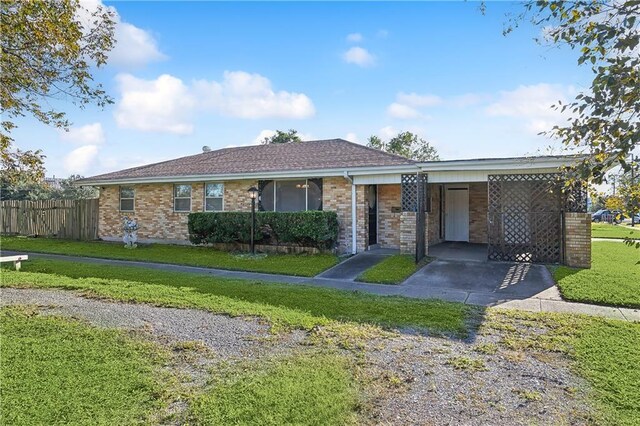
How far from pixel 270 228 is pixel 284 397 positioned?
10.2 metres

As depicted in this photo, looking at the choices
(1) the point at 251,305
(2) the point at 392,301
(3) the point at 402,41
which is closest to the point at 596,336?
(2) the point at 392,301

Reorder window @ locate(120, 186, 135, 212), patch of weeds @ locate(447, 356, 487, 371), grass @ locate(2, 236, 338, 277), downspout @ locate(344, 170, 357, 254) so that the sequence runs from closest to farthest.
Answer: patch of weeds @ locate(447, 356, 487, 371), grass @ locate(2, 236, 338, 277), downspout @ locate(344, 170, 357, 254), window @ locate(120, 186, 135, 212)

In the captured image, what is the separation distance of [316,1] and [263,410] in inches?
332

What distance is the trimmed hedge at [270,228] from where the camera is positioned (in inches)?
482

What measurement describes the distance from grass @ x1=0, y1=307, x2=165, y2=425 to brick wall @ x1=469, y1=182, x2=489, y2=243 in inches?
531

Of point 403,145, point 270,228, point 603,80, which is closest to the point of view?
point 603,80

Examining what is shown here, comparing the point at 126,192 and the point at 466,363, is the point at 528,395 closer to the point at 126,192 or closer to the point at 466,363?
the point at 466,363

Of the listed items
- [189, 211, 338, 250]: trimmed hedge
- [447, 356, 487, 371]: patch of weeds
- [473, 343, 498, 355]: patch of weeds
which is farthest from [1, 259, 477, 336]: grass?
[189, 211, 338, 250]: trimmed hedge

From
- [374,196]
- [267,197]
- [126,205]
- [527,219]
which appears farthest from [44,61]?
[527,219]

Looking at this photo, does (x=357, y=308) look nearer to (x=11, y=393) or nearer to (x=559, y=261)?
(x=11, y=393)

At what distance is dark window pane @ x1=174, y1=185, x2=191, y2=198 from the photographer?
1549cm

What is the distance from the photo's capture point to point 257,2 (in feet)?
28.8

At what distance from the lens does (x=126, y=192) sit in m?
16.9

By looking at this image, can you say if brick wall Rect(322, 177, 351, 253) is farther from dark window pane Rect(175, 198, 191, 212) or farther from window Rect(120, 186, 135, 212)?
window Rect(120, 186, 135, 212)
